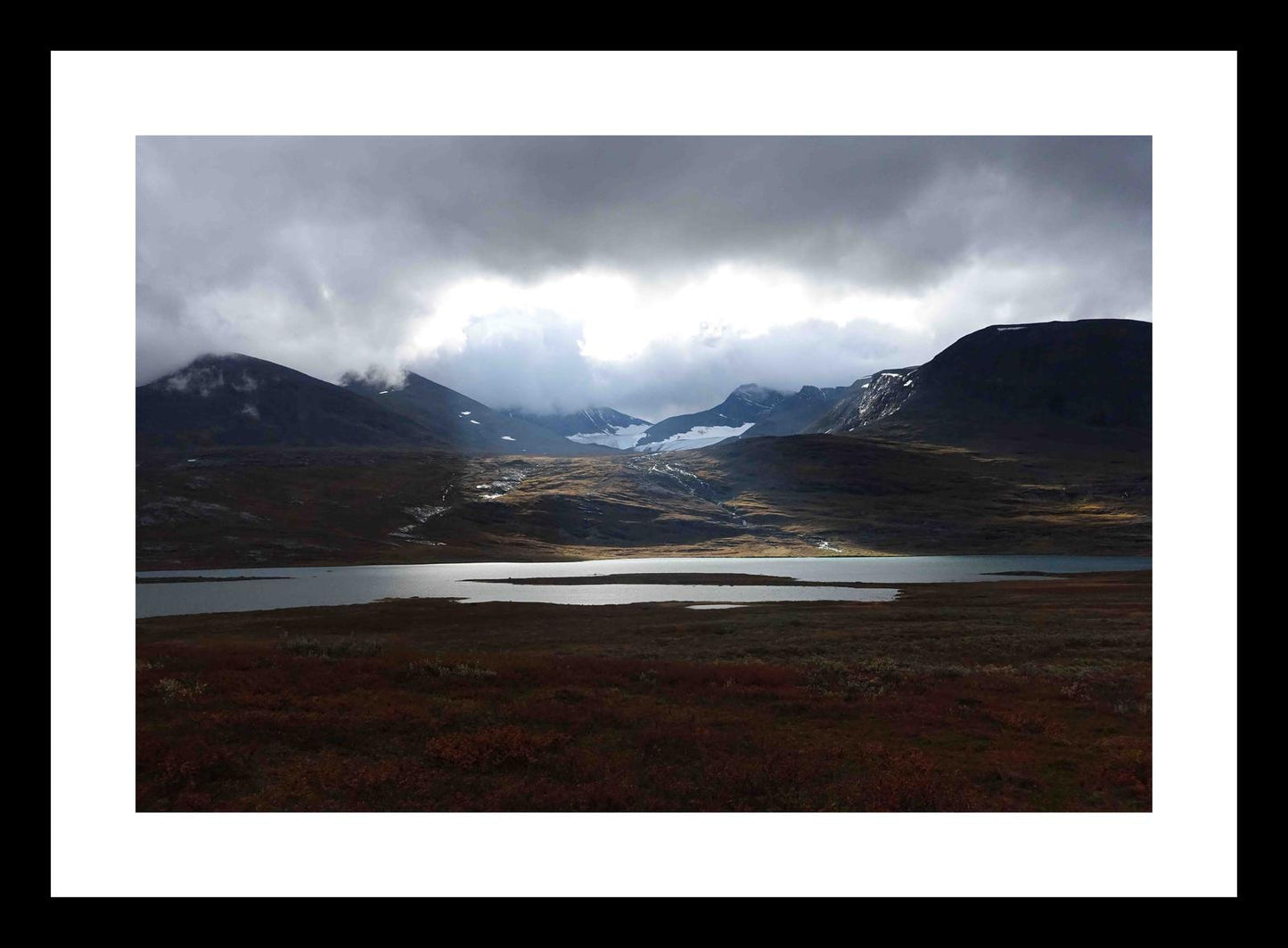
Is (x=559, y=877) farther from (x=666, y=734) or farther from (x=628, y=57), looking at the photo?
(x=628, y=57)

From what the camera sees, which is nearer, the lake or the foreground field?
the foreground field

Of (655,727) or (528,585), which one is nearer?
(655,727)

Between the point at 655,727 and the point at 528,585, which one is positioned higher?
the point at 655,727

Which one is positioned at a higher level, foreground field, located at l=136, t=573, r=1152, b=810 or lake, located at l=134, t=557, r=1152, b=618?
foreground field, located at l=136, t=573, r=1152, b=810
